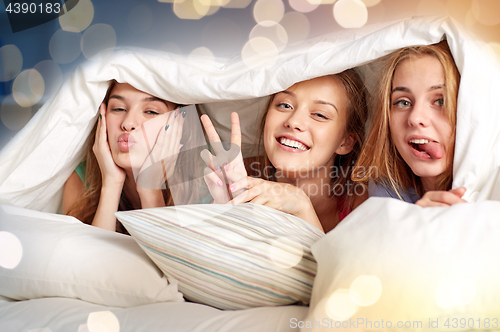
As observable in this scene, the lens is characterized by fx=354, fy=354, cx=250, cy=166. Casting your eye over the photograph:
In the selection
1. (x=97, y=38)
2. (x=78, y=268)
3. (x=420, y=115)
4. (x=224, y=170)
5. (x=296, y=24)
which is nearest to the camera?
(x=78, y=268)

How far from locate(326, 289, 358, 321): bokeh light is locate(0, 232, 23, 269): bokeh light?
2.26 ft

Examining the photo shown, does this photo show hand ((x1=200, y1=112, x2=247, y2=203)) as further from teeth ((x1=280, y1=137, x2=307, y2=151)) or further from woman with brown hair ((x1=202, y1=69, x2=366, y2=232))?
teeth ((x1=280, y1=137, x2=307, y2=151))

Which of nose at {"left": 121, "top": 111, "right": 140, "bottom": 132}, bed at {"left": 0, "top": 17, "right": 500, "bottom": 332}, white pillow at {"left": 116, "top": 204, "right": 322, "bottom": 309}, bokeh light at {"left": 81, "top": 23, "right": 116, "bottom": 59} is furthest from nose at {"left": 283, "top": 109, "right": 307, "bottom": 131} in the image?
bokeh light at {"left": 81, "top": 23, "right": 116, "bottom": 59}

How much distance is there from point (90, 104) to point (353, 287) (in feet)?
3.29

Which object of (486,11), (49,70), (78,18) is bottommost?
(486,11)

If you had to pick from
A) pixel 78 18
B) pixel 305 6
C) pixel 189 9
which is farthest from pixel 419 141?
pixel 78 18

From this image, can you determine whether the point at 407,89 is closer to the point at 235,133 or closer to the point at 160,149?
the point at 235,133

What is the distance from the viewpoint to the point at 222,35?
1.51 metres

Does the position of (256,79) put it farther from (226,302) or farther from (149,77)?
(226,302)

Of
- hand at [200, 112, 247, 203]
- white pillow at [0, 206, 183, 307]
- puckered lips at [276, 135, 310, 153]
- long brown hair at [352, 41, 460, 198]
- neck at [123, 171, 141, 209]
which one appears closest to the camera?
white pillow at [0, 206, 183, 307]

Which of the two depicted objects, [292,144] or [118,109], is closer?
[292,144]

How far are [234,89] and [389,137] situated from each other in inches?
18.1

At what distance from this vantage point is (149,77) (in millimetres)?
1119

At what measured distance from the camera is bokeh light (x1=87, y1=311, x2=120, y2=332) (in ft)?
2.08
